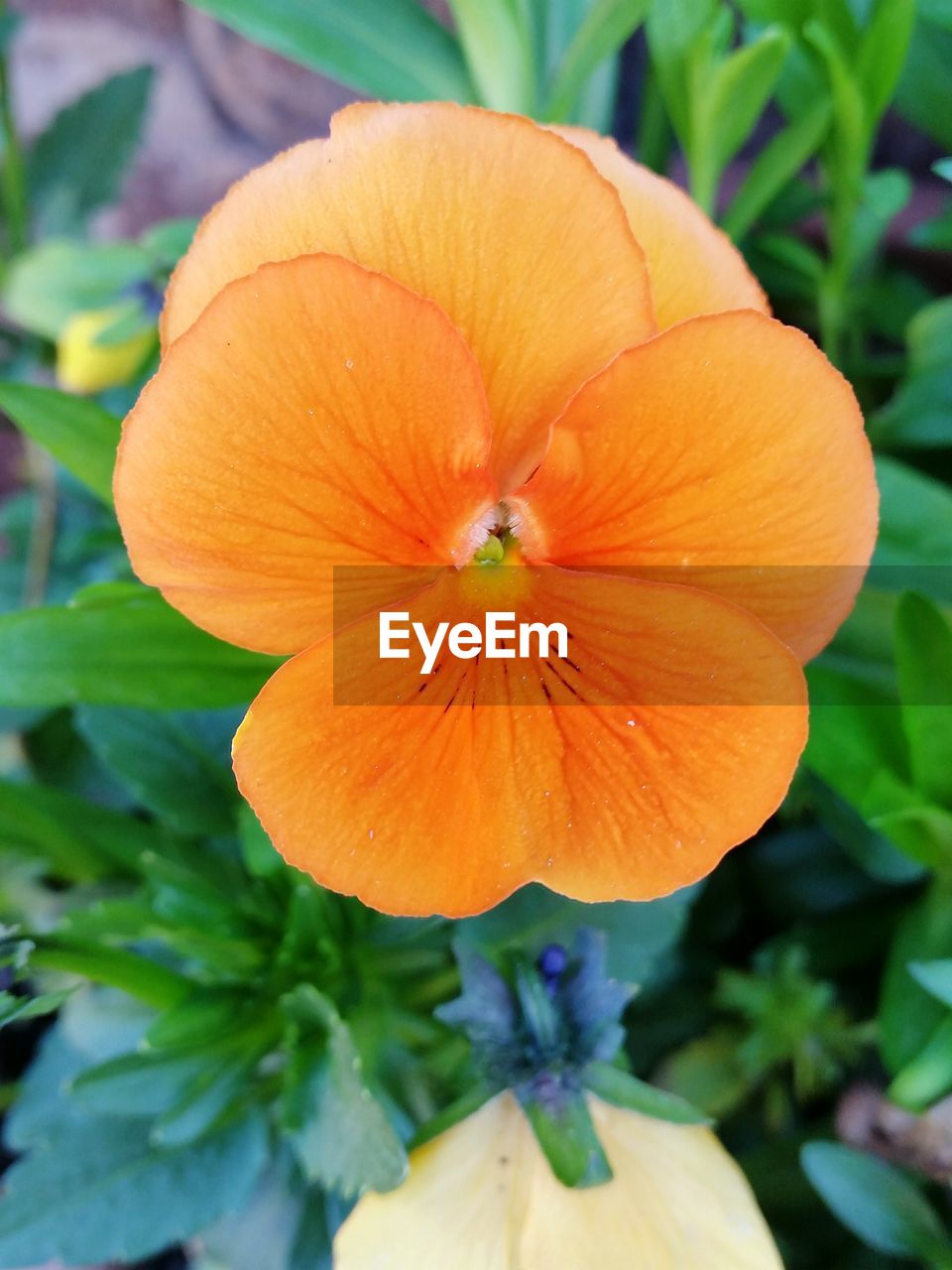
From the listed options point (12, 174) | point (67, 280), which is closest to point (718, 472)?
point (67, 280)

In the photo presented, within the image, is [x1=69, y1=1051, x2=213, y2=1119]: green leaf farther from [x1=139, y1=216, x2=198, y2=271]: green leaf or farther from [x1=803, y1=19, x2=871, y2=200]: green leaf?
Result: [x1=803, y1=19, x2=871, y2=200]: green leaf

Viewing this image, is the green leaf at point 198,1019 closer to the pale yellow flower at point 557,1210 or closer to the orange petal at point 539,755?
the pale yellow flower at point 557,1210

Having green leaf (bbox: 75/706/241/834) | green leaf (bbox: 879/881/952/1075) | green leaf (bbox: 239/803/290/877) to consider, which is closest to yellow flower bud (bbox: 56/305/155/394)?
green leaf (bbox: 75/706/241/834)

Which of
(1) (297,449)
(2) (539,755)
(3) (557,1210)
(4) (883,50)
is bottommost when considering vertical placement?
(3) (557,1210)

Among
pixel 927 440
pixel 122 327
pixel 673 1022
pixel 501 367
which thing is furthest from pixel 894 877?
pixel 122 327

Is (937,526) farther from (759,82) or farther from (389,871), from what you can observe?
(389,871)

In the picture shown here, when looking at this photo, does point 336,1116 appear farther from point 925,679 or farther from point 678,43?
point 678,43
